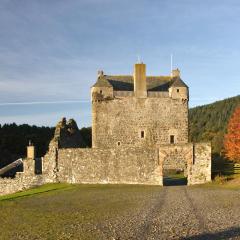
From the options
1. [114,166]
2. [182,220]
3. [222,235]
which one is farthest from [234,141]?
[222,235]

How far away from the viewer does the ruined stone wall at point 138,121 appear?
50.4 meters

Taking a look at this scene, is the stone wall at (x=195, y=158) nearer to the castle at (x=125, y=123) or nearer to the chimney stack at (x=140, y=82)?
the castle at (x=125, y=123)

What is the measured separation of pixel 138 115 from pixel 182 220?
30.9m

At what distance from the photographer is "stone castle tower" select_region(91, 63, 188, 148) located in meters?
50.4

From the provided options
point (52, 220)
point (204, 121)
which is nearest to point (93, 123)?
point (52, 220)

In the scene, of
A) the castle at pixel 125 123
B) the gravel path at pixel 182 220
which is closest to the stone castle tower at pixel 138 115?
the castle at pixel 125 123

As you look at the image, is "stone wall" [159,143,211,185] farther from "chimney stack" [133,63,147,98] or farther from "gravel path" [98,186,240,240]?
"chimney stack" [133,63,147,98]

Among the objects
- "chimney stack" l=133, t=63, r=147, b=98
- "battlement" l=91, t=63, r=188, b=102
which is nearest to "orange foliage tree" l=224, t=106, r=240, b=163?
"battlement" l=91, t=63, r=188, b=102

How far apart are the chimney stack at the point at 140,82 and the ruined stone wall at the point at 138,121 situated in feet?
2.15

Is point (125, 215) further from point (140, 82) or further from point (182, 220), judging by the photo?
point (140, 82)

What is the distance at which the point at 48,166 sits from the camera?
42062mm

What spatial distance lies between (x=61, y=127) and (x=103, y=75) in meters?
9.13

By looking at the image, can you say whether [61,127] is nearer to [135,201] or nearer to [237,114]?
[135,201]

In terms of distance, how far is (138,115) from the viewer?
166 feet
